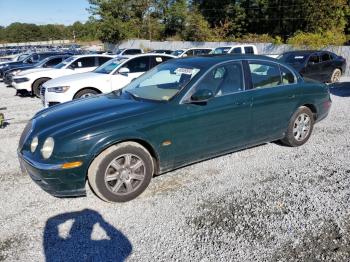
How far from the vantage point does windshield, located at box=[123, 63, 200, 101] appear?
444 centimetres

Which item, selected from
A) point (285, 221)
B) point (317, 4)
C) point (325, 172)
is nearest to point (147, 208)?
point (285, 221)

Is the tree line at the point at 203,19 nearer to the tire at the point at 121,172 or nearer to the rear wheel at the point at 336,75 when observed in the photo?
the rear wheel at the point at 336,75

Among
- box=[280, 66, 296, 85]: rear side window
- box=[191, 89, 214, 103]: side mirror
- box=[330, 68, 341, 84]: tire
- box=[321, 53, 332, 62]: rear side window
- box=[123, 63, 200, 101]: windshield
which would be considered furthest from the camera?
box=[330, 68, 341, 84]: tire

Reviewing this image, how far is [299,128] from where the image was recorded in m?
5.73

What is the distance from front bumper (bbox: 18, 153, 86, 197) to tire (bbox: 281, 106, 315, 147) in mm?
3510

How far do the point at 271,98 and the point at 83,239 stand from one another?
334 cm

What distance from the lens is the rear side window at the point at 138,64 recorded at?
30.8 ft

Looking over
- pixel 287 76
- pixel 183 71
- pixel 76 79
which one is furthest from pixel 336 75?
pixel 183 71

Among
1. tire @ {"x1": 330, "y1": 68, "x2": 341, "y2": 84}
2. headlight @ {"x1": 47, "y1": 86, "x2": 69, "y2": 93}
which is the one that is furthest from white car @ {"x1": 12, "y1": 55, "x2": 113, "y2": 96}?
tire @ {"x1": 330, "y1": 68, "x2": 341, "y2": 84}

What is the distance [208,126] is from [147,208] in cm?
134

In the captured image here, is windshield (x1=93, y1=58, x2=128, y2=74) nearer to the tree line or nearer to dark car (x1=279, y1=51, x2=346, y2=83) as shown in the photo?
dark car (x1=279, y1=51, x2=346, y2=83)

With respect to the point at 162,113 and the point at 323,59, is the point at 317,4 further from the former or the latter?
the point at 162,113

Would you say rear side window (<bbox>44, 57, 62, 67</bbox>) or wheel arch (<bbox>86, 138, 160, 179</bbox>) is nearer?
wheel arch (<bbox>86, 138, 160, 179</bbox>)

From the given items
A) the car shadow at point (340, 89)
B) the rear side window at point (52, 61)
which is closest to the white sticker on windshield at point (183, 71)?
the car shadow at point (340, 89)
